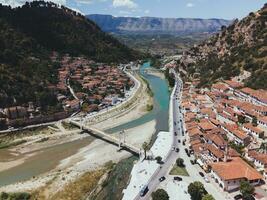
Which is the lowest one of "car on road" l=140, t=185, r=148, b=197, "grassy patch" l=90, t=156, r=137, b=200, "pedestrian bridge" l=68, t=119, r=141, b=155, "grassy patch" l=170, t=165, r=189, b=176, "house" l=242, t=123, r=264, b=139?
"grassy patch" l=90, t=156, r=137, b=200

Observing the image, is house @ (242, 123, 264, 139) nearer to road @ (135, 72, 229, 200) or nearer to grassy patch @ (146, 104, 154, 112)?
road @ (135, 72, 229, 200)

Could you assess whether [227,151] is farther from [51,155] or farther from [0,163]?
[0,163]

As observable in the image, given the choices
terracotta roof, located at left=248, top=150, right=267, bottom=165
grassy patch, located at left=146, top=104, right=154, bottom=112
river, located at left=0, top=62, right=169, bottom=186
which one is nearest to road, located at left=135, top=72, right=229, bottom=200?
river, located at left=0, top=62, right=169, bottom=186

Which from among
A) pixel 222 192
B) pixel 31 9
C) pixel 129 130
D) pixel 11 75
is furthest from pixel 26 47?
pixel 222 192

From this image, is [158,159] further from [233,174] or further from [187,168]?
[233,174]

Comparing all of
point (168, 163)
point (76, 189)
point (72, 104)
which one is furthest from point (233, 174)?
point (72, 104)

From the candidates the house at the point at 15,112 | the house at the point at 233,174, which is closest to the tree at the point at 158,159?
the house at the point at 233,174

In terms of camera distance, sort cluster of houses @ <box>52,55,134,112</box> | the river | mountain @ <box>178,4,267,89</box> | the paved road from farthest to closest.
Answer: cluster of houses @ <box>52,55,134,112</box>
mountain @ <box>178,4,267,89</box>
the river
the paved road
